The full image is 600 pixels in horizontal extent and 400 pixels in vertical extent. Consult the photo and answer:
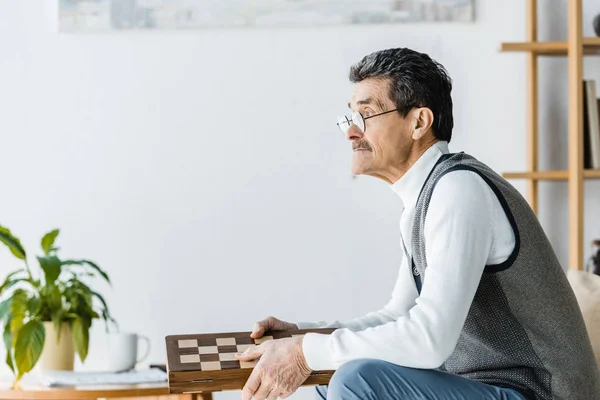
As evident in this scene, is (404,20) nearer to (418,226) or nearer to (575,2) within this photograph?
(575,2)

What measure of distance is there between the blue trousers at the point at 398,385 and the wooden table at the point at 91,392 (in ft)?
2.83

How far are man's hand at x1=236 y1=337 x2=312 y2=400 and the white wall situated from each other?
1227mm

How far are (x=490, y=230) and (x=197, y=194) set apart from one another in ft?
4.72

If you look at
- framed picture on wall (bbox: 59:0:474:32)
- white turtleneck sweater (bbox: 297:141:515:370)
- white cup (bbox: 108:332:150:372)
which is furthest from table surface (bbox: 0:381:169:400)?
framed picture on wall (bbox: 59:0:474:32)

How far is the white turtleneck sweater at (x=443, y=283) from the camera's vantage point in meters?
1.26

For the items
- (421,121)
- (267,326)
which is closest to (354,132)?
(421,121)

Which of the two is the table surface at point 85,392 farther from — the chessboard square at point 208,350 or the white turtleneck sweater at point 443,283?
the white turtleneck sweater at point 443,283

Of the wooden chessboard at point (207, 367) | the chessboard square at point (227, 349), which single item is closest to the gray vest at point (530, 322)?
the wooden chessboard at point (207, 367)

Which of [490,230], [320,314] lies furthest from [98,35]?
[490,230]

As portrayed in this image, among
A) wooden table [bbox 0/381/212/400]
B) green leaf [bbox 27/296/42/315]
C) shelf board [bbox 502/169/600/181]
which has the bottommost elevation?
wooden table [bbox 0/381/212/400]

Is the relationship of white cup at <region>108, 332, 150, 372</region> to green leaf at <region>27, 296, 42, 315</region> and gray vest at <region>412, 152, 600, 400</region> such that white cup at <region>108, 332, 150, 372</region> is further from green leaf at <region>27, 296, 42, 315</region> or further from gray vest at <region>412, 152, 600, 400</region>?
gray vest at <region>412, 152, 600, 400</region>

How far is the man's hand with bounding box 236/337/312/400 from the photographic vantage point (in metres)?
1.34

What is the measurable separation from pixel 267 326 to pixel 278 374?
10.3 inches

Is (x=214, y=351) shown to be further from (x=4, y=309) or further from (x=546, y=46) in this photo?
(x=546, y=46)
